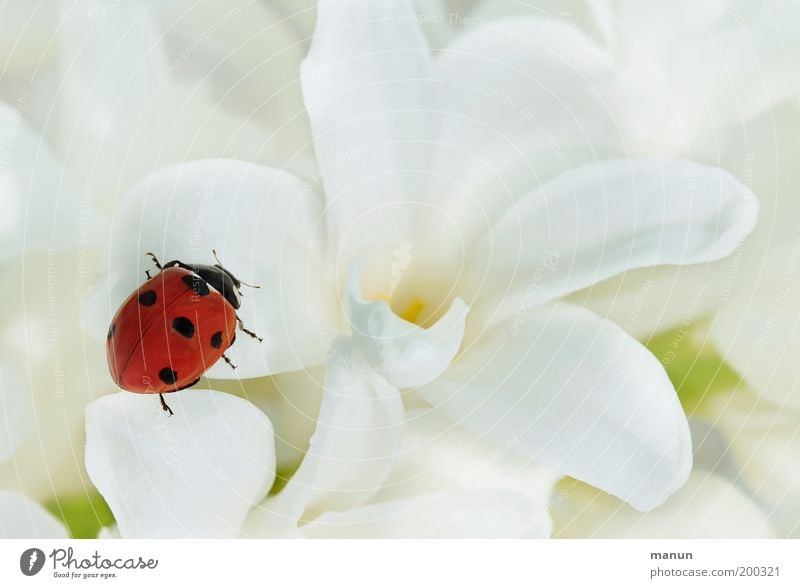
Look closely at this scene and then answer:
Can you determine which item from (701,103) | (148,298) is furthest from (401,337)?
(701,103)

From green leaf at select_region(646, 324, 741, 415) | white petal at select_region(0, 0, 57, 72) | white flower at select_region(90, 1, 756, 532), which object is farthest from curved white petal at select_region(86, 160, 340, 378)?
green leaf at select_region(646, 324, 741, 415)

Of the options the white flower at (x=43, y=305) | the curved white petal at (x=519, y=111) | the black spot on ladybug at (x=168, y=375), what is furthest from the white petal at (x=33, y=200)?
the curved white petal at (x=519, y=111)

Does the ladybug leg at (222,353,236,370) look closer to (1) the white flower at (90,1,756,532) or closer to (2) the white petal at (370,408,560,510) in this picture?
(1) the white flower at (90,1,756,532)

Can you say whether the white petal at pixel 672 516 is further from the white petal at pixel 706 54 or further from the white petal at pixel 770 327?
the white petal at pixel 706 54

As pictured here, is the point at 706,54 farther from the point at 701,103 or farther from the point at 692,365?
the point at 692,365

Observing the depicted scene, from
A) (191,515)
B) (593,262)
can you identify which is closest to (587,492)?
(593,262)
